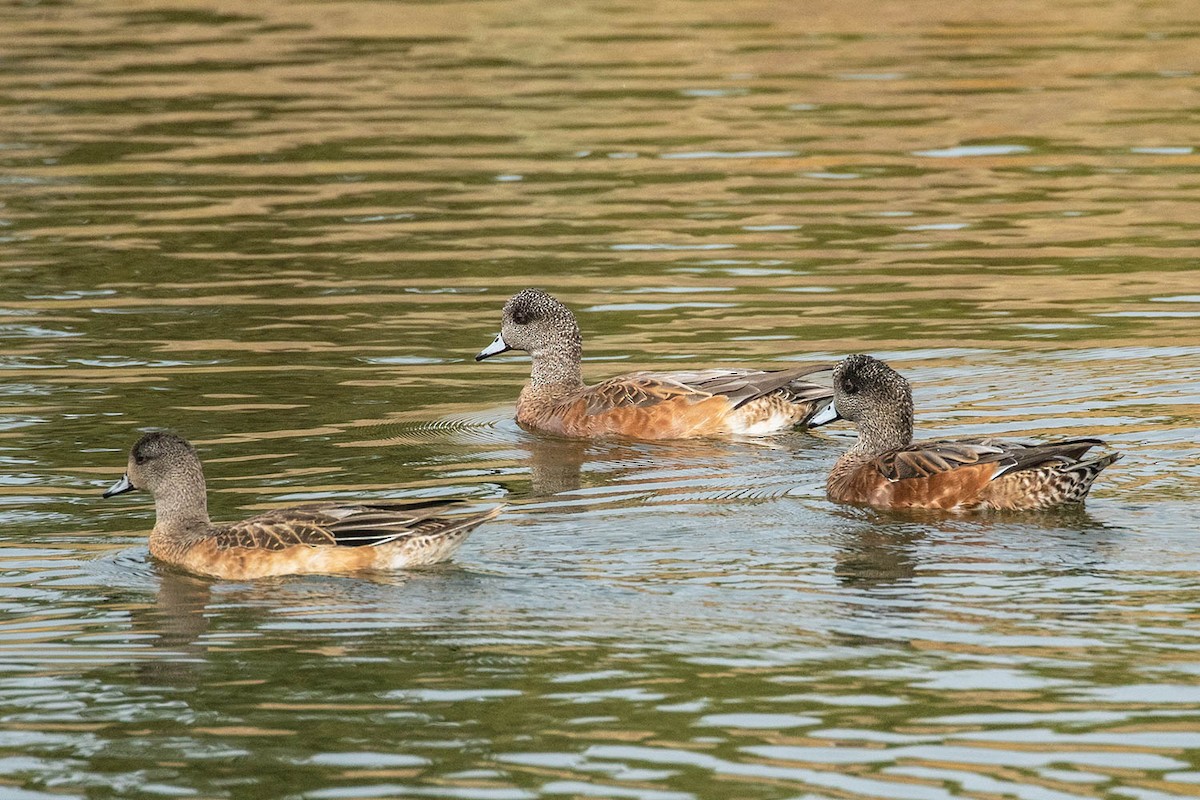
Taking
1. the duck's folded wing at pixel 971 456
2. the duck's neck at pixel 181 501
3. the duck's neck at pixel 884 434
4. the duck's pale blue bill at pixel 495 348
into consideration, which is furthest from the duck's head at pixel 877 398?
the duck's neck at pixel 181 501

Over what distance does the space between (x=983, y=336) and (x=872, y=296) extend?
159 cm

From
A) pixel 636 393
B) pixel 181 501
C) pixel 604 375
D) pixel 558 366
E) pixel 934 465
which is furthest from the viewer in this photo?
pixel 604 375

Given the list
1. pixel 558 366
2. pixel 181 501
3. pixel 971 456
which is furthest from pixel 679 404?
pixel 181 501

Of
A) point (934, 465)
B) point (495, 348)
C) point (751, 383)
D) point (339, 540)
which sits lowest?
point (339, 540)

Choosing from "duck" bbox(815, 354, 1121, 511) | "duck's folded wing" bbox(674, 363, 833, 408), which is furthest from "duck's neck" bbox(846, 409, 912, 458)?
"duck's folded wing" bbox(674, 363, 833, 408)

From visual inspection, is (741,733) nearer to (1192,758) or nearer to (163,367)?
(1192,758)

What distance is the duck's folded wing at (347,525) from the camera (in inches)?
372

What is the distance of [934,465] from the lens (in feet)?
34.5

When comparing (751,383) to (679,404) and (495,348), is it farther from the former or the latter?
(495,348)

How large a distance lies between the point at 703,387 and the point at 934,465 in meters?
2.38

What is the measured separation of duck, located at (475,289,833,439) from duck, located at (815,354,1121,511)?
722mm

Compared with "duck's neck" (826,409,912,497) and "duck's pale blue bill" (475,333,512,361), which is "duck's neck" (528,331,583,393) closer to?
"duck's pale blue bill" (475,333,512,361)

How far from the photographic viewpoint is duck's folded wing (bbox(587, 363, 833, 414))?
12477 mm

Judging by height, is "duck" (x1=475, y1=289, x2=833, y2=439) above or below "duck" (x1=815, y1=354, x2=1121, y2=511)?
above
